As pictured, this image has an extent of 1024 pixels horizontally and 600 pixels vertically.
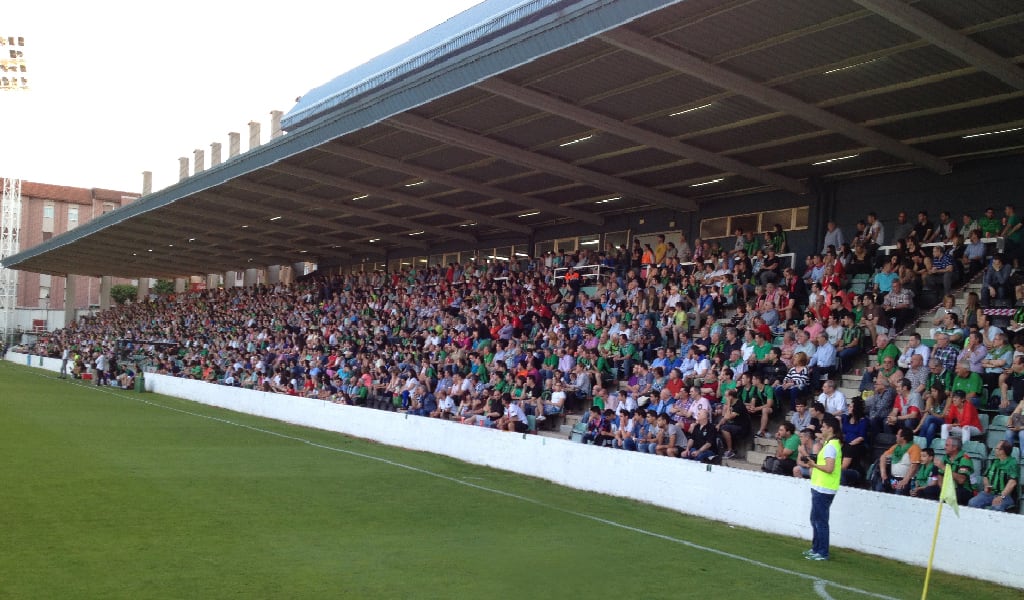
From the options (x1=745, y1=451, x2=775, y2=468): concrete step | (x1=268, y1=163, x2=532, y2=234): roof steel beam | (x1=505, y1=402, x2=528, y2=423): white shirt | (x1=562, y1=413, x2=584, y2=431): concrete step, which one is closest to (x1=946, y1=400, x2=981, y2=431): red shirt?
(x1=745, y1=451, x2=775, y2=468): concrete step

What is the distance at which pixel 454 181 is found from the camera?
914 inches

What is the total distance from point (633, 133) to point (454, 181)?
23.0ft

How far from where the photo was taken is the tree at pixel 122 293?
8826cm

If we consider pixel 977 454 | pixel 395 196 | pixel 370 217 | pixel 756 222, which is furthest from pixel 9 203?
pixel 977 454

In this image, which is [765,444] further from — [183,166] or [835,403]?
[183,166]

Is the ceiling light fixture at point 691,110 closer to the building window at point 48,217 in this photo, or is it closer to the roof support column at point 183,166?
the roof support column at point 183,166

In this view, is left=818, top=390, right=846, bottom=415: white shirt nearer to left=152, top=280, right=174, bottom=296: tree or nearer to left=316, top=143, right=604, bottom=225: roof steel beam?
left=316, top=143, right=604, bottom=225: roof steel beam

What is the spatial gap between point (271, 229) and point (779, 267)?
74.9 feet

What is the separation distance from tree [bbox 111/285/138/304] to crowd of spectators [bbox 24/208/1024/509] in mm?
63806

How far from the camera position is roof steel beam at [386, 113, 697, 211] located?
1850 centimetres

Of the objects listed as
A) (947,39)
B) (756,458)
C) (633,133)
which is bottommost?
(756,458)

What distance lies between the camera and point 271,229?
115 feet

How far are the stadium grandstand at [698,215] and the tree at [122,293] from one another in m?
63.0

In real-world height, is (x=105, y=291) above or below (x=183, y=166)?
below
